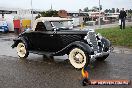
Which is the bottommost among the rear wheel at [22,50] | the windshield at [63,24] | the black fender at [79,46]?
the rear wheel at [22,50]

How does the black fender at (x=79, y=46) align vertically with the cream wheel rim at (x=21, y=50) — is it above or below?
above

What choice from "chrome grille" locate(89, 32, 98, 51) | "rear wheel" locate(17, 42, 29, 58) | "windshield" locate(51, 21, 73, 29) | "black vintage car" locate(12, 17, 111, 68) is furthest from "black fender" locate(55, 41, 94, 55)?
"rear wheel" locate(17, 42, 29, 58)

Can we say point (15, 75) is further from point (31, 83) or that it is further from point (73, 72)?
point (73, 72)

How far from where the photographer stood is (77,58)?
968cm

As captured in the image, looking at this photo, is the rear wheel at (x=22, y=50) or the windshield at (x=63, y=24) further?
the rear wheel at (x=22, y=50)

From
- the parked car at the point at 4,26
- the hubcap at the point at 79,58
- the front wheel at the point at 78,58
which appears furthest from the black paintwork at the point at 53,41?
the parked car at the point at 4,26

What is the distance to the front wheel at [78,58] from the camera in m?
9.42

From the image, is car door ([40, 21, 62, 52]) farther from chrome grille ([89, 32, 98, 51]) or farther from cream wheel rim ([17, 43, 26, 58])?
chrome grille ([89, 32, 98, 51])

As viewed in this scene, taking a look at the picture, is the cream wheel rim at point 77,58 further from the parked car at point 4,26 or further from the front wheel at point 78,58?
the parked car at point 4,26

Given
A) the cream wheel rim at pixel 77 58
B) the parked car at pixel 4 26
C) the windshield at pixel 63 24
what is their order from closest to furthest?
the cream wheel rim at pixel 77 58, the windshield at pixel 63 24, the parked car at pixel 4 26

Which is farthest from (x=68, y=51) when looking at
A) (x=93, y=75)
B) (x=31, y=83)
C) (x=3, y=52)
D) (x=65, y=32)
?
(x=3, y=52)

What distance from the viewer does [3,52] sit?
13.6 meters

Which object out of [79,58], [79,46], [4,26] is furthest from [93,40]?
[4,26]

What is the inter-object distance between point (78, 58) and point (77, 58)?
0.04m
